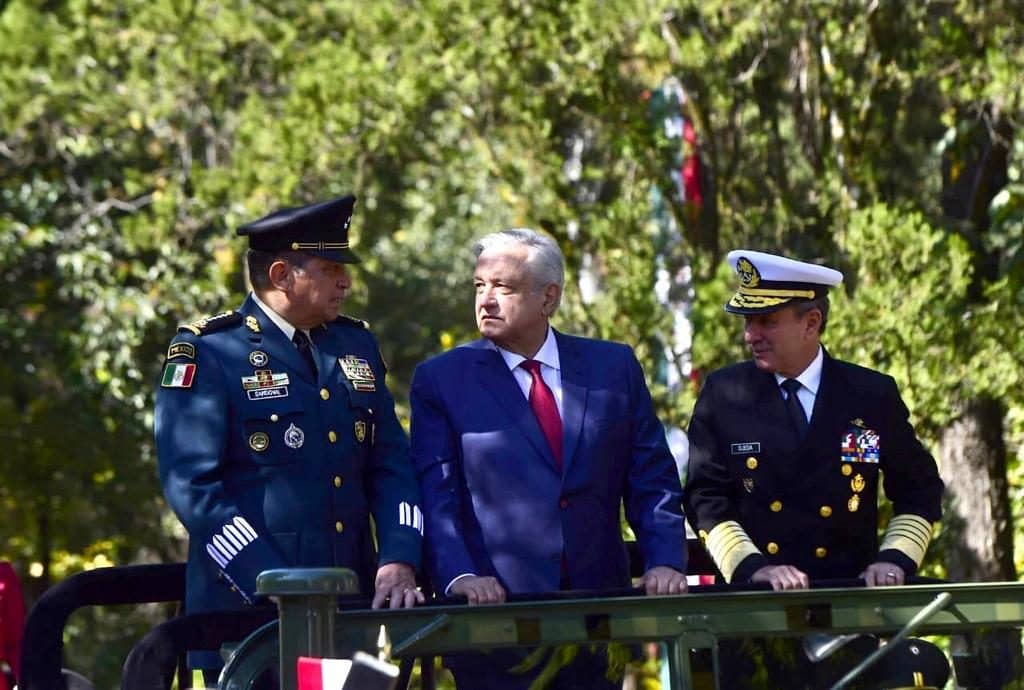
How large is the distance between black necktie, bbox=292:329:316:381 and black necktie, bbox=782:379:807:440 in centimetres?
123

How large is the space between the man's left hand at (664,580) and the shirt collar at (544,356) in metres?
0.63

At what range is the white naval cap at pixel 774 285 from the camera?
517 cm

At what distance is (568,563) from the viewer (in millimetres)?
4906

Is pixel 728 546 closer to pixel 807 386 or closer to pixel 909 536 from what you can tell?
pixel 909 536

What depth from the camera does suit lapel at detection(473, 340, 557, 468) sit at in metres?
4.93

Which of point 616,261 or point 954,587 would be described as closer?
point 954,587

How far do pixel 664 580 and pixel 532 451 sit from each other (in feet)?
1.63

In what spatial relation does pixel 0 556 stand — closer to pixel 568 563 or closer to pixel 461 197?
pixel 461 197

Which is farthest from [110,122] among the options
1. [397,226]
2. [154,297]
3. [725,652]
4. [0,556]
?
[725,652]

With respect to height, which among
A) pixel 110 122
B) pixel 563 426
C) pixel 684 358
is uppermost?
pixel 110 122

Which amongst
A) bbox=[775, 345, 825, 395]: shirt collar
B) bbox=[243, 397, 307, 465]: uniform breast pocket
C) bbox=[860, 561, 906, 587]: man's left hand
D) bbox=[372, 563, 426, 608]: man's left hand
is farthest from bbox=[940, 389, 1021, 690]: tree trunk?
bbox=[372, 563, 426, 608]: man's left hand

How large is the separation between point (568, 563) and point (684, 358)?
5.73m

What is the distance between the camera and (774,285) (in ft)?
17.1

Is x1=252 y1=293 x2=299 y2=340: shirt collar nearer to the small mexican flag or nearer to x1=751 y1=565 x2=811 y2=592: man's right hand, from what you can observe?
the small mexican flag
